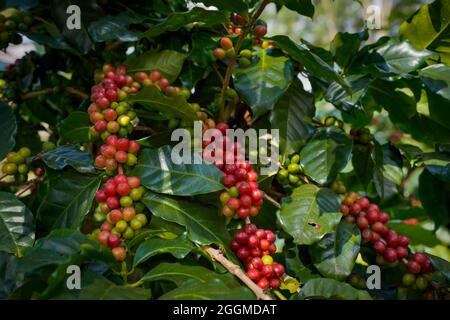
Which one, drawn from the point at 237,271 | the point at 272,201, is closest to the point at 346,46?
the point at 272,201

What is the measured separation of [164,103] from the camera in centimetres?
103

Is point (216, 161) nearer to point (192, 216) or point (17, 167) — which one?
point (192, 216)

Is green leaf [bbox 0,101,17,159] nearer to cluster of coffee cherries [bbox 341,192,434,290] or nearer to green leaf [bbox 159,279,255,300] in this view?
green leaf [bbox 159,279,255,300]

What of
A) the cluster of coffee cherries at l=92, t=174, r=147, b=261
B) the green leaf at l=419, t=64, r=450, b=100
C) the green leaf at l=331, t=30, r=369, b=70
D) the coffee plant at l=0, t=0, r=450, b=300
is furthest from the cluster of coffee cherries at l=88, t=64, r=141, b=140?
the green leaf at l=419, t=64, r=450, b=100

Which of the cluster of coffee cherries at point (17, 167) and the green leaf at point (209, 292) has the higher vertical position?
the cluster of coffee cherries at point (17, 167)

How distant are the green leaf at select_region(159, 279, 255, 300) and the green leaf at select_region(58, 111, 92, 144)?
1.75 ft

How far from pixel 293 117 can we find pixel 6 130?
0.65 meters

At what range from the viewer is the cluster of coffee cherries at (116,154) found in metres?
1.00

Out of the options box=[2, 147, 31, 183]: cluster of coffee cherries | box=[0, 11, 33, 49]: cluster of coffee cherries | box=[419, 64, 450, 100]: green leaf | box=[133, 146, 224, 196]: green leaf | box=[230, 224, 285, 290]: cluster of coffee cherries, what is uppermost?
box=[0, 11, 33, 49]: cluster of coffee cherries

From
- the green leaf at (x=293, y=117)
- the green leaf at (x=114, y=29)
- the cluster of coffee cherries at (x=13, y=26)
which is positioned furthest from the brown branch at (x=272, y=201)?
the cluster of coffee cherries at (x=13, y=26)

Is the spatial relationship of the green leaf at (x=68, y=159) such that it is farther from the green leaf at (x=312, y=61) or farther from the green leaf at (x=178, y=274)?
the green leaf at (x=312, y=61)

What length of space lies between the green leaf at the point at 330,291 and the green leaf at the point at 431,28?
74 centimetres

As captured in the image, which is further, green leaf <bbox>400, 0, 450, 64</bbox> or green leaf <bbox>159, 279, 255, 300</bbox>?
green leaf <bbox>400, 0, 450, 64</bbox>

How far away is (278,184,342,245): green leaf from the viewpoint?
A: 101cm
